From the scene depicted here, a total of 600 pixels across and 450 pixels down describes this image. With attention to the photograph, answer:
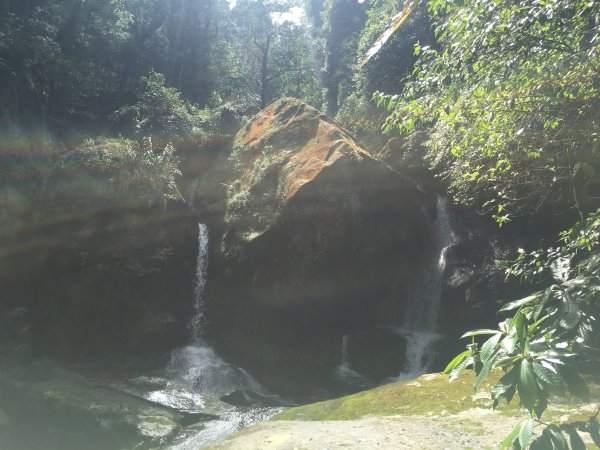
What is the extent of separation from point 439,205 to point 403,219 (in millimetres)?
1911

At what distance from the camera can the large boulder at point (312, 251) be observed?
14.2 m

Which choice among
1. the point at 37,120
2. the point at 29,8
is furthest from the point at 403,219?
the point at 29,8

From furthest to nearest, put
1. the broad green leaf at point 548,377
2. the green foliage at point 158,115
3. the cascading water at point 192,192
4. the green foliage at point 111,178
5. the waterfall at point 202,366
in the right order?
the green foliage at point 158,115, the cascading water at point 192,192, the green foliage at point 111,178, the waterfall at point 202,366, the broad green leaf at point 548,377

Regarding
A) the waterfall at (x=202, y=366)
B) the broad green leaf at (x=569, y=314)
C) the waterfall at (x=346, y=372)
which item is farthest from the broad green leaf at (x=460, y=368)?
the waterfall at (x=346, y=372)

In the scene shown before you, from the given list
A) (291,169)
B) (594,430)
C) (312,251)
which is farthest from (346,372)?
(594,430)

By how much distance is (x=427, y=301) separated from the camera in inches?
594

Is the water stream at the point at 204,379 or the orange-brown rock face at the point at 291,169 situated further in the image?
the orange-brown rock face at the point at 291,169

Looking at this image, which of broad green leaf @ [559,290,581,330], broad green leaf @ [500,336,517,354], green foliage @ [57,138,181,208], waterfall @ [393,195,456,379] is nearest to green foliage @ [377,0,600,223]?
broad green leaf @ [559,290,581,330]

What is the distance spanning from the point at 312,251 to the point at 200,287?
164 inches

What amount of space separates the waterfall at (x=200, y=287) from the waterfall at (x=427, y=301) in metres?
6.19

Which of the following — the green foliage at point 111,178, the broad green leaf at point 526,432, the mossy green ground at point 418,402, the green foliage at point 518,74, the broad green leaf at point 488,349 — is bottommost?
the mossy green ground at point 418,402

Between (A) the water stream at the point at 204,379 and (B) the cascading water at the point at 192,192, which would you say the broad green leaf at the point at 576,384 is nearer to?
(A) the water stream at the point at 204,379

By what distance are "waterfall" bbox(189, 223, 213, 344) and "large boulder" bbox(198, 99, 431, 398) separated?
15.4 inches

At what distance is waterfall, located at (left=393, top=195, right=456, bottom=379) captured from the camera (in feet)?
46.5
